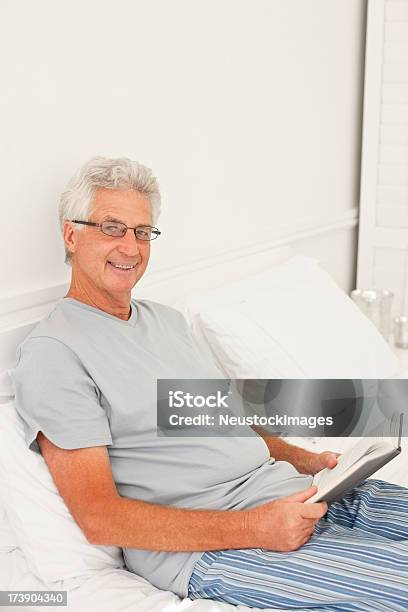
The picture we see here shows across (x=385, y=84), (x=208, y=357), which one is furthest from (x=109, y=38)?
(x=385, y=84)

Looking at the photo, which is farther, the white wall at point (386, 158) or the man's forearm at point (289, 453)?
the white wall at point (386, 158)

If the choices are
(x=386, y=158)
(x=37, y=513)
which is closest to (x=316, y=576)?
(x=37, y=513)

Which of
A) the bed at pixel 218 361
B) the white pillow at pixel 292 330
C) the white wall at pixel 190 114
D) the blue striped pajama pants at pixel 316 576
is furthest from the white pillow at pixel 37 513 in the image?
the white pillow at pixel 292 330

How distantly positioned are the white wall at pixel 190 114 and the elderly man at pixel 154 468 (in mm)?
134

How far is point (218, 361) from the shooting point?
2.00 m

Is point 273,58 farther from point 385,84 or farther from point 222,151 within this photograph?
point 385,84

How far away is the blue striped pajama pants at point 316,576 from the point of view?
4.03 feet

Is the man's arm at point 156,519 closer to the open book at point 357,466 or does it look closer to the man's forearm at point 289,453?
the open book at point 357,466

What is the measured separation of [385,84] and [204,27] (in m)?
1.16

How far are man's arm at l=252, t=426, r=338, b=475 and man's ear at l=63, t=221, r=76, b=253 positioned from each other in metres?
0.54

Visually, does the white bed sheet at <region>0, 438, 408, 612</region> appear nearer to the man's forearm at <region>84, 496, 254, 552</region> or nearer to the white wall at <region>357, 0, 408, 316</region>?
the man's forearm at <region>84, 496, 254, 552</region>

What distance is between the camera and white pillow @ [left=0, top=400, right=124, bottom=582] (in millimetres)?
1359

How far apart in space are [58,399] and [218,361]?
0.72 metres

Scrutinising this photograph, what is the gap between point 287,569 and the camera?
Answer: 1290mm
